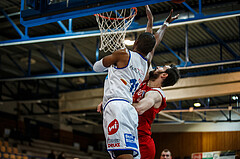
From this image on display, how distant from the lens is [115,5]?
19.2ft

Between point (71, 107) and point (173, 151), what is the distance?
992cm

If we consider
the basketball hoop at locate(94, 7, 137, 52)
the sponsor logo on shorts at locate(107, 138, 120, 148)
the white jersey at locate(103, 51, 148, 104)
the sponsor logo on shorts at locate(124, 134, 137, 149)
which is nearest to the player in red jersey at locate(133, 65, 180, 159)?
the white jersey at locate(103, 51, 148, 104)

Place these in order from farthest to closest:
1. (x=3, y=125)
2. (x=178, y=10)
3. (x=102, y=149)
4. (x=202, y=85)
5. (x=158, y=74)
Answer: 1. (x=102, y=149)
2. (x=3, y=125)
3. (x=202, y=85)
4. (x=178, y=10)
5. (x=158, y=74)

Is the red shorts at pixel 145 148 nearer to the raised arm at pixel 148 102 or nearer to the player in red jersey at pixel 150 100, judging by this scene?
the player in red jersey at pixel 150 100

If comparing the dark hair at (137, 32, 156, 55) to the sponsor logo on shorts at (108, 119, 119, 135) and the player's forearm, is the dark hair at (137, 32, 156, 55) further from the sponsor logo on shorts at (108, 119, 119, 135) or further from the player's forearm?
the sponsor logo on shorts at (108, 119, 119, 135)

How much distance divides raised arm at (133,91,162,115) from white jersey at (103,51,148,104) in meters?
0.25

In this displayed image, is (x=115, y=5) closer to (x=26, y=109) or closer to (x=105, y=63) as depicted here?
(x=105, y=63)

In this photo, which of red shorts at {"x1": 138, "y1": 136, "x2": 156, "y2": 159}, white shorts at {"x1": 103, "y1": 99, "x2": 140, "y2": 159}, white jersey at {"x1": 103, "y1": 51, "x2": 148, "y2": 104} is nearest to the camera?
white shorts at {"x1": 103, "y1": 99, "x2": 140, "y2": 159}

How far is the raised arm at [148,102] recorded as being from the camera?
198 inches

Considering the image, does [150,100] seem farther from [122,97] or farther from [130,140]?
[130,140]

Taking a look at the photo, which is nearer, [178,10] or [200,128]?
[178,10]

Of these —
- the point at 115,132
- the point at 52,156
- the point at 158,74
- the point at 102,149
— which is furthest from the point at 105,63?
the point at 102,149

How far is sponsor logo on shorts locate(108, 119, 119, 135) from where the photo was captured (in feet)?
15.1

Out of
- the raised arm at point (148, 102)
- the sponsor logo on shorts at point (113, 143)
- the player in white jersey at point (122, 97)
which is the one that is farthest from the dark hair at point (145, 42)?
the sponsor logo on shorts at point (113, 143)
